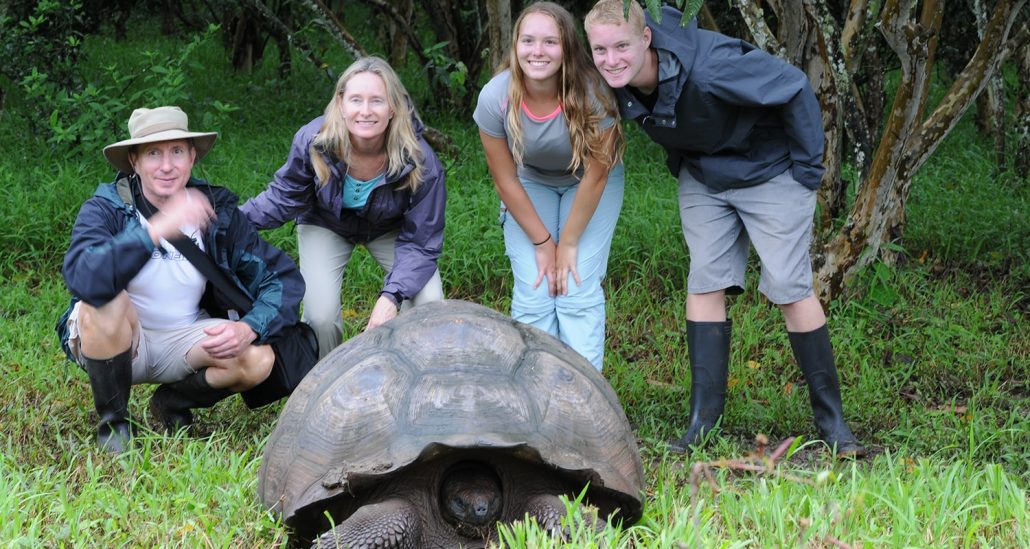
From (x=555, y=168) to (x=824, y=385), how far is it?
134 centimetres

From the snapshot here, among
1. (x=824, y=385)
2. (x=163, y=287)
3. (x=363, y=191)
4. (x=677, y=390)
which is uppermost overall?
(x=363, y=191)

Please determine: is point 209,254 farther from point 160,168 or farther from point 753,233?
point 753,233

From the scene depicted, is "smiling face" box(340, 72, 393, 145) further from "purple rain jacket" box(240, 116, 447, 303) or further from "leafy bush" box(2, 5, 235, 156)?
"leafy bush" box(2, 5, 235, 156)

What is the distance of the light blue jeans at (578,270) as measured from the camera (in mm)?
4504

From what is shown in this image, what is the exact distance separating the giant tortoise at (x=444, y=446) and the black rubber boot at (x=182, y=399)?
976 millimetres

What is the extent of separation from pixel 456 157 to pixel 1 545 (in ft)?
16.9

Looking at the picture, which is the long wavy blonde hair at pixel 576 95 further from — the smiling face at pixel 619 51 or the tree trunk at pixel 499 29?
the tree trunk at pixel 499 29

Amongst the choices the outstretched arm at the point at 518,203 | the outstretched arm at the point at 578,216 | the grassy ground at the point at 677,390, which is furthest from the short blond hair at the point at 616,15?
the grassy ground at the point at 677,390

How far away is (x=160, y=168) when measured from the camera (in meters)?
4.07

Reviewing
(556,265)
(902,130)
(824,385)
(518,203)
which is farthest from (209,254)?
(902,130)

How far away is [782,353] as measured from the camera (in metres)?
5.54

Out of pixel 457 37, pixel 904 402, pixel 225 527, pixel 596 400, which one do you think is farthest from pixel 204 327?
pixel 457 37

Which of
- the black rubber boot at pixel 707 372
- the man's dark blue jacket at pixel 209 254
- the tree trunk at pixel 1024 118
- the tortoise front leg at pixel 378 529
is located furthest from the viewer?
the tree trunk at pixel 1024 118

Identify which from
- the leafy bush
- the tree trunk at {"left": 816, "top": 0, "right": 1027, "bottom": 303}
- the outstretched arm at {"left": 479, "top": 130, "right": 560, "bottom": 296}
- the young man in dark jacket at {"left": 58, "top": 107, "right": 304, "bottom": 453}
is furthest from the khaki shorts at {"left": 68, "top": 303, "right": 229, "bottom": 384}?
the tree trunk at {"left": 816, "top": 0, "right": 1027, "bottom": 303}
